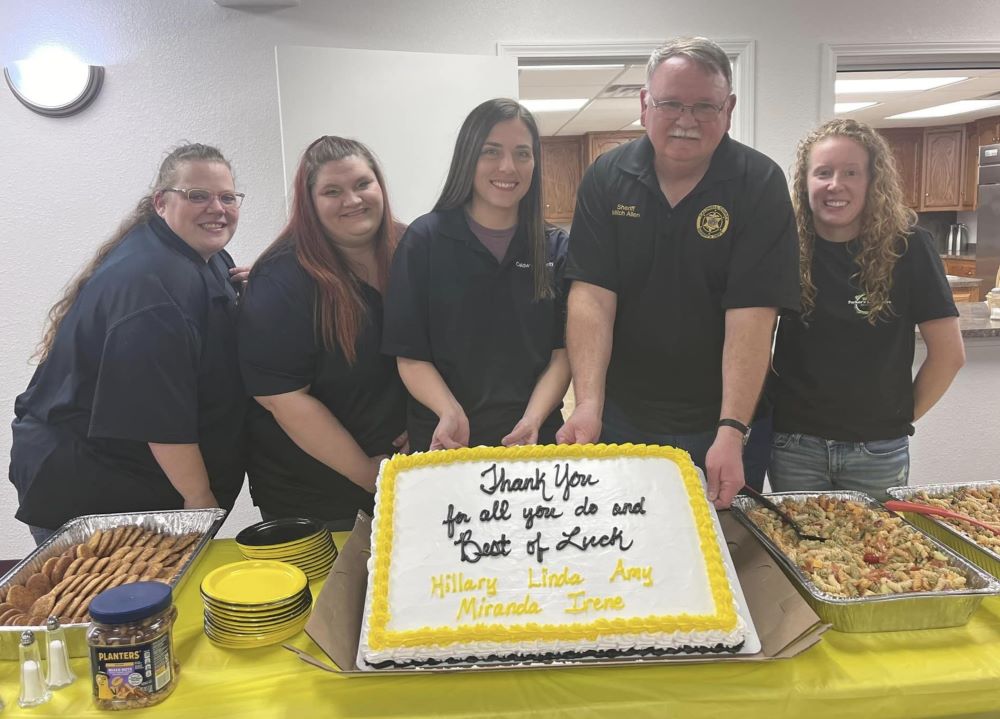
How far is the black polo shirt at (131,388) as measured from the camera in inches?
65.6

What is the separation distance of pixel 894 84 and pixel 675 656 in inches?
243

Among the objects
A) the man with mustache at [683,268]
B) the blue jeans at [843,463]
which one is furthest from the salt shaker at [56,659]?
the blue jeans at [843,463]

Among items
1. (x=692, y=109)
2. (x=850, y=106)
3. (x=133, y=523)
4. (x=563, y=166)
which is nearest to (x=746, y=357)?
(x=692, y=109)

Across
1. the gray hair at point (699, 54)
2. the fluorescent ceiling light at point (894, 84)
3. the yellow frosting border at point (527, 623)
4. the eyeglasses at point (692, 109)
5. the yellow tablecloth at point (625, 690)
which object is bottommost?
the yellow tablecloth at point (625, 690)

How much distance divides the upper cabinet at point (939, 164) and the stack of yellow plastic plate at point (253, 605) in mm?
8468

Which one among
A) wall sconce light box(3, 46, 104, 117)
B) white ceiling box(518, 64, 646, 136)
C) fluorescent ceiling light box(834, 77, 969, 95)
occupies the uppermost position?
fluorescent ceiling light box(834, 77, 969, 95)

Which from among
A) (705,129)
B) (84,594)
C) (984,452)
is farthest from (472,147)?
(984,452)

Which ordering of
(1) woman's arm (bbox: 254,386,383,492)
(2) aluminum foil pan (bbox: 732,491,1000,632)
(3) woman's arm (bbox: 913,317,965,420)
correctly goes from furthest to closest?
(3) woman's arm (bbox: 913,317,965,420)
(1) woman's arm (bbox: 254,386,383,492)
(2) aluminum foil pan (bbox: 732,491,1000,632)

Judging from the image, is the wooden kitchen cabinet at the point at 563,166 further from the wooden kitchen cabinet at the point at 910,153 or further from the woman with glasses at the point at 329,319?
the woman with glasses at the point at 329,319

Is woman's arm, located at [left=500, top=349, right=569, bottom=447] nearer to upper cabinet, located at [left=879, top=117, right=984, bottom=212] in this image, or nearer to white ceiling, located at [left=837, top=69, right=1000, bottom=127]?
white ceiling, located at [left=837, top=69, right=1000, bottom=127]

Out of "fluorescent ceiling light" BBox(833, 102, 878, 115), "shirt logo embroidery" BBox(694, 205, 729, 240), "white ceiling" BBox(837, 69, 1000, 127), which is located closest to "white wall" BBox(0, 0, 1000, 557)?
"shirt logo embroidery" BBox(694, 205, 729, 240)

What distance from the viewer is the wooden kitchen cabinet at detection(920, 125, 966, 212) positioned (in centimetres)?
791

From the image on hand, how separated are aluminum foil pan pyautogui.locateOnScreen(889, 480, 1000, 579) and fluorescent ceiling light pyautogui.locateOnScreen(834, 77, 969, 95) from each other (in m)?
4.82

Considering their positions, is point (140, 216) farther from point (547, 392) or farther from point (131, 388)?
point (547, 392)
